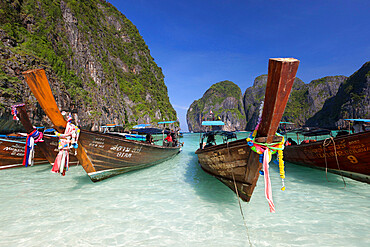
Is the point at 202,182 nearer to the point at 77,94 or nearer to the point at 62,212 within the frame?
the point at 62,212

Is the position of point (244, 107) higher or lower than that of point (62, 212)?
higher

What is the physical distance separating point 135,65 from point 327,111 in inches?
4504

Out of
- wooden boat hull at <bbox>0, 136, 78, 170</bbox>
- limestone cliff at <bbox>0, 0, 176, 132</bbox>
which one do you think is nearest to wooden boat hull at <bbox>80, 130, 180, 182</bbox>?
wooden boat hull at <bbox>0, 136, 78, 170</bbox>

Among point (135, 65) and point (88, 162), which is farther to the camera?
point (135, 65)

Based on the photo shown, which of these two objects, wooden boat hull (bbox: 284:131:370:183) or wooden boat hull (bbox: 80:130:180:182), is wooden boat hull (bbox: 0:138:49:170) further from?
wooden boat hull (bbox: 284:131:370:183)

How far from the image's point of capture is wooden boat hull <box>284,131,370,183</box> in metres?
5.54

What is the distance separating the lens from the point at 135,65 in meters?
75.2

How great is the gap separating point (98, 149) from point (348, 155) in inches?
382

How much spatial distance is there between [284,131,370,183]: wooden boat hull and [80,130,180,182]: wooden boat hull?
8.25 metres

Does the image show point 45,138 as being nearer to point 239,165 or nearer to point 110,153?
point 110,153

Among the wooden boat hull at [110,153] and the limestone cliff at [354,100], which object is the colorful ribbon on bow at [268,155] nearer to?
the wooden boat hull at [110,153]

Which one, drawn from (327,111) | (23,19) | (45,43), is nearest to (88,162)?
(45,43)

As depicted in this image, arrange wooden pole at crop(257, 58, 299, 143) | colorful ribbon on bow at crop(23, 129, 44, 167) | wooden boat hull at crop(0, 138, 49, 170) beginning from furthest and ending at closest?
wooden boat hull at crop(0, 138, 49, 170)
colorful ribbon on bow at crop(23, 129, 44, 167)
wooden pole at crop(257, 58, 299, 143)

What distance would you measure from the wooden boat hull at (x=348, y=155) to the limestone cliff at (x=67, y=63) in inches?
1032
